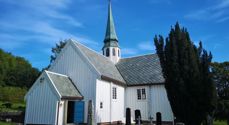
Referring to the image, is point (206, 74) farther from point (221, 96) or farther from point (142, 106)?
point (221, 96)

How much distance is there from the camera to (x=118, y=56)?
32.0 meters

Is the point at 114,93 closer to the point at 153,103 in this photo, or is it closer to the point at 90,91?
the point at 90,91

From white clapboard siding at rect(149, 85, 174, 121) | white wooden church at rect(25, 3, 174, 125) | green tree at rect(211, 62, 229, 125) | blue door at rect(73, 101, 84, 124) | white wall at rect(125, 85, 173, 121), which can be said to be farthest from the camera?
green tree at rect(211, 62, 229, 125)

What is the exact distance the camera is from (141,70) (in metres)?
26.8

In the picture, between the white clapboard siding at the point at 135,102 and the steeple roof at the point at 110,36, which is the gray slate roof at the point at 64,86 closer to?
the white clapboard siding at the point at 135,102

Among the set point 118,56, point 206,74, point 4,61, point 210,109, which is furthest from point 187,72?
point 4,61

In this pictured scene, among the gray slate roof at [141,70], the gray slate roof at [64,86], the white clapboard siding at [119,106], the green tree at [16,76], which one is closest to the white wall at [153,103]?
the gray slate roof at [141,70]

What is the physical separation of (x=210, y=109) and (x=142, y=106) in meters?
10.0

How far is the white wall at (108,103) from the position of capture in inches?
789

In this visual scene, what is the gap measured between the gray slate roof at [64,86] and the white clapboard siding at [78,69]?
56 cm

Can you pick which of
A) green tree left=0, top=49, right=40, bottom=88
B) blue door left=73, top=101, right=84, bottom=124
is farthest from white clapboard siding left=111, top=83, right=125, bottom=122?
green tree left=0, top=49, right=40, bottom=88

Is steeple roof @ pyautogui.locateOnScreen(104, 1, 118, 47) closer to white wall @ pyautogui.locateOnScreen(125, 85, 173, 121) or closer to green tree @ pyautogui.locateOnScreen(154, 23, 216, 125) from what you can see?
white wall @ pyautogui.locateOnScreen(125, 85, 173, 121)

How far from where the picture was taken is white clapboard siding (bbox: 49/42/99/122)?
795 inches

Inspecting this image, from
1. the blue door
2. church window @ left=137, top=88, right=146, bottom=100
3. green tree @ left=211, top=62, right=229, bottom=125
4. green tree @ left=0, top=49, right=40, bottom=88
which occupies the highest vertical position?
green tree @ left=0, top=49, right=40, bottom=88
